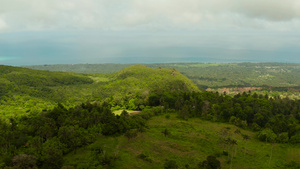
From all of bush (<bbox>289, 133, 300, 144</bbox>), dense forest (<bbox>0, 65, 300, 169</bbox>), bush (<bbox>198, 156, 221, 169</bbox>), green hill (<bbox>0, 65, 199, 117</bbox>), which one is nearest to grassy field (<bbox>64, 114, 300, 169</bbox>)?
dense forest (<bbox>0, 65, 300, 169</bbox>)

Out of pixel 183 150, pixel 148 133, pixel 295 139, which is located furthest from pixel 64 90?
pixel 295 139

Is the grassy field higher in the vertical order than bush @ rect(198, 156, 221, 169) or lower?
lower

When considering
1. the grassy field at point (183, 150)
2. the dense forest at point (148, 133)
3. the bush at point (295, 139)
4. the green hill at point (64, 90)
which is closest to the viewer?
the dense forest at point (148, 133)

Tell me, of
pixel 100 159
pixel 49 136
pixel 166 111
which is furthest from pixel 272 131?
pixel 49 136

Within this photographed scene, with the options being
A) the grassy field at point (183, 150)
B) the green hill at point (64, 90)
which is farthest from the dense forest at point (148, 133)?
the green hill at point (64, 90)

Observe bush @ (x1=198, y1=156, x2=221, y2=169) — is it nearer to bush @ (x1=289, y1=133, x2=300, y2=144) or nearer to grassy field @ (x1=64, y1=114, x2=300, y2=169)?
grassy field @ (x1=64, y1=114, x2=300, y2=169)

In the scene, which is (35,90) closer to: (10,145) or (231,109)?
(10,145)

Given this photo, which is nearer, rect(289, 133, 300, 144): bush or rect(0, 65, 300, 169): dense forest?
rect(0, 65, 300, 169): dense forest

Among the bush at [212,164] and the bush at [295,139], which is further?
the bush at [295,139]

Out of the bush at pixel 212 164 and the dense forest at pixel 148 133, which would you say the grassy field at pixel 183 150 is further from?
the bush at pixel 212 164
